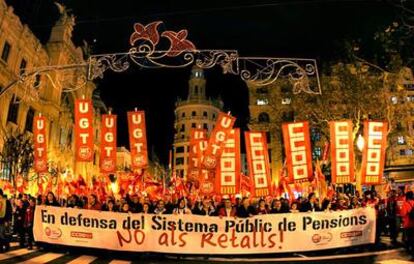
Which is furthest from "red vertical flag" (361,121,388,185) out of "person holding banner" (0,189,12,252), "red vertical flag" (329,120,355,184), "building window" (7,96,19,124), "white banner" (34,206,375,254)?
"building window" (7,96,19,124)

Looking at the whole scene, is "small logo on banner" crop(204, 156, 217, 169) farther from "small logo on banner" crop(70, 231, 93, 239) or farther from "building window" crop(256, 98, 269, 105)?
"building window" crop(256, 98, 269, 105)

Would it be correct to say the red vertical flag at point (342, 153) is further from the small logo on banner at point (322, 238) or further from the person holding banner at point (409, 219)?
the small logo on banner at point (322, 238)

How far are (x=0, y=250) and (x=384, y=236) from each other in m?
14.9

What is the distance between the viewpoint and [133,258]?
41.2 ft

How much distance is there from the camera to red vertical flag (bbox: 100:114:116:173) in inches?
774

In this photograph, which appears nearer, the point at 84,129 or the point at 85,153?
the point at 85,153

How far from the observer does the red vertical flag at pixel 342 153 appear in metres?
15.5

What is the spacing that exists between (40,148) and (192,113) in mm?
73422

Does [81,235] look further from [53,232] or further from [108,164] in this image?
[108,164]

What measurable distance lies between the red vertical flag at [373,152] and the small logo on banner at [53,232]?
1000cm

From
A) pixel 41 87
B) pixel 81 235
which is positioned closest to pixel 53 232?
pixel 81 235

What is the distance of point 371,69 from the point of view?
1136 inches

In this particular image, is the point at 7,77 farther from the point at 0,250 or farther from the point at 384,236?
the point at 384,236

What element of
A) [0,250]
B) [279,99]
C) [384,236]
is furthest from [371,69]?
A: [0,250]
